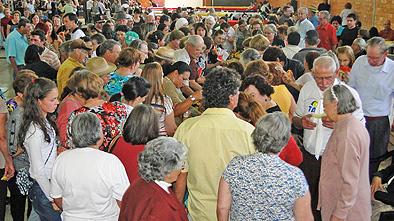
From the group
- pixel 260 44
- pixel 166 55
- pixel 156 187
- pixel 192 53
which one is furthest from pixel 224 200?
pixel 192 53

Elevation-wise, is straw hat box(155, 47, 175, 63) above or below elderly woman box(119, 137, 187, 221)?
above

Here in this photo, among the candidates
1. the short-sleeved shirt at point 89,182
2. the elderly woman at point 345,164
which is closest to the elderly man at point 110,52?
the short-sleeved shirt at point 89,182

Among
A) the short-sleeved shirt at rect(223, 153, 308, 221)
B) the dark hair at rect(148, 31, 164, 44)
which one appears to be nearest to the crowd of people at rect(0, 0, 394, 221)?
the short-sleeved shirt at rect(223, 153, 308, 221)

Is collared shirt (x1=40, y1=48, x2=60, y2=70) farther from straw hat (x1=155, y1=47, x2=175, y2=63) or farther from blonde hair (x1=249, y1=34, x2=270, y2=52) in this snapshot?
blonde hair (x1=249, y1=34, x2=270, y2=52)

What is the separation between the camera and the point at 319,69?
13.8 feet

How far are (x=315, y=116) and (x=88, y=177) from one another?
1.98m

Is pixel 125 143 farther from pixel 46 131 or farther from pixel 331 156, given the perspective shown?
pixel 331 156

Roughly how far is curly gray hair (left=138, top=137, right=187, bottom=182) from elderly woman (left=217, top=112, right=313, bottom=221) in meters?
0.26

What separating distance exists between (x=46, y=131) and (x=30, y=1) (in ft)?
56.3

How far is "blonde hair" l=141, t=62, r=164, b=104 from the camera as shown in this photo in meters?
4.23

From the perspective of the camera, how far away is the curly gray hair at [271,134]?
2.58m

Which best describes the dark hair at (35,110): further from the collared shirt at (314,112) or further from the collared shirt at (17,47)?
the collared shirt at (17,47)

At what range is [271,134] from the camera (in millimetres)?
2586

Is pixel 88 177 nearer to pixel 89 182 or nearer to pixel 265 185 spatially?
pixel 89 182
